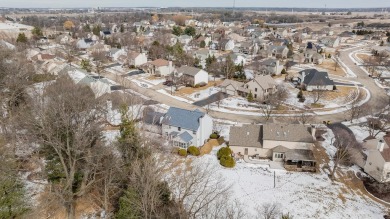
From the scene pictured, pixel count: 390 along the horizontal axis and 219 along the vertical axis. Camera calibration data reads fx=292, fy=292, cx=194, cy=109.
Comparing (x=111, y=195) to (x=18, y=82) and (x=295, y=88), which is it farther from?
(x=295, y=88)

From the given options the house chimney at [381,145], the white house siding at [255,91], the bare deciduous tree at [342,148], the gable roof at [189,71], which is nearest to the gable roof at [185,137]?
the bare deciduous tree at [342,148]

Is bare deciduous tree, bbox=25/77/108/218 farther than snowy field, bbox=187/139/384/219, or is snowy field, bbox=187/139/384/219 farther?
snowy field, bbox=187/139/384/219

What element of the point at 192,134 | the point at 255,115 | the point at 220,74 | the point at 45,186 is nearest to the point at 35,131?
the point at 45,186

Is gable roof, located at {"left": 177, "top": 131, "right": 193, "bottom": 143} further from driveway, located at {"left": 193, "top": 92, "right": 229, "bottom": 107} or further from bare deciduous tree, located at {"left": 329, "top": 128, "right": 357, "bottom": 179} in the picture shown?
driveway, located at {"left": 193, "top": 92, "right": 229, "bottom": 107}

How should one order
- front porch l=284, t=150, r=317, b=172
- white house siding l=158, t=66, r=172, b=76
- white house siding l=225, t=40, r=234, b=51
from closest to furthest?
front porch l=284, t=150, r=317, b=172
white house siding l=158, t=66, r=172, b=76
white house siding l=225, t=40, r=234, b=51

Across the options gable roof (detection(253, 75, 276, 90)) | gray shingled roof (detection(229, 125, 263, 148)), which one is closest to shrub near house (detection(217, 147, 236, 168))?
gray shingled roof (detection(229, 125, 263, 148))

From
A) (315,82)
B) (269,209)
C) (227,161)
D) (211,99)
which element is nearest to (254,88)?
(211,99)

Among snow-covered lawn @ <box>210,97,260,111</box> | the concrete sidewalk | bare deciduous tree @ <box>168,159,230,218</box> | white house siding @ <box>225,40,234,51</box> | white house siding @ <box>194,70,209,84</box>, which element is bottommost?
the concrete sidewalk

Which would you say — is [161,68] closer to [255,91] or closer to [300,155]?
[255,91]
